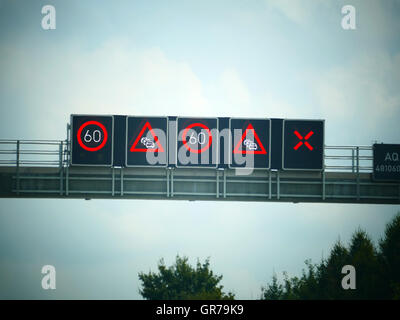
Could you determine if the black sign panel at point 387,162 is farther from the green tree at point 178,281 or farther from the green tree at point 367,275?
the green tree at point 178,281

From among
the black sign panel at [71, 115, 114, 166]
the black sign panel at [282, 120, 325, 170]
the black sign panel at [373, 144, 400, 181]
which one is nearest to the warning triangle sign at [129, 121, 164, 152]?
the black sign panel at [71, 115, 114, 166]

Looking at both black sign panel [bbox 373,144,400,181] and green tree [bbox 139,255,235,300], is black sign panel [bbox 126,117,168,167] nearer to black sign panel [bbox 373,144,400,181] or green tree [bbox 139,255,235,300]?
black sign panel [bbox 373,144,400,181]

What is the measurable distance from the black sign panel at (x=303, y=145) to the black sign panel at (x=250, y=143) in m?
1.05

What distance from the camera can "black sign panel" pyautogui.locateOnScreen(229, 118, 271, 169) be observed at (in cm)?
3694

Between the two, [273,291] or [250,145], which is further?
[273,291]

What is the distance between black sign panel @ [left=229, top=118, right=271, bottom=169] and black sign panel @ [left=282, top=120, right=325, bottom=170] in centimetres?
105

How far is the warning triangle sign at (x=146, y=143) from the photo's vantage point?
3684cm

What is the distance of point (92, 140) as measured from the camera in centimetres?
3706

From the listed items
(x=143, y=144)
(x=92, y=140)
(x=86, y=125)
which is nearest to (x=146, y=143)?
(x=143, y=144)

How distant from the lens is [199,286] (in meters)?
88.7

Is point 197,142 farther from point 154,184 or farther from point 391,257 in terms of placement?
point 391,257

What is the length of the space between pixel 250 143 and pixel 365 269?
2943 centimetres

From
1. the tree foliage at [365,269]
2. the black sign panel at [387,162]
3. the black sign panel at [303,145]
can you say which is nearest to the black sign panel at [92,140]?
the black sign panel at [303,145]
